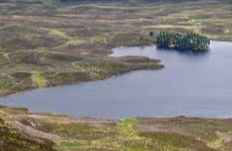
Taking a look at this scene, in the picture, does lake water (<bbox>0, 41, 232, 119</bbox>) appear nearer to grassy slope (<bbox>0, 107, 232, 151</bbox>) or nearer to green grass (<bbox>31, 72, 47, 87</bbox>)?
green grass (<bbox>31, 72, 47, 87</bbox>)

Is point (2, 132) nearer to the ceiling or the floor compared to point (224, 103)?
nearer to the ceiling

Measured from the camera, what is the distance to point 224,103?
442 feet

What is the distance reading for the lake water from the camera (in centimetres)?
12788

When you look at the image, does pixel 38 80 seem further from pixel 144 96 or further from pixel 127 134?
pixel 127 134

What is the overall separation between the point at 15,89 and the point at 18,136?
101 meters

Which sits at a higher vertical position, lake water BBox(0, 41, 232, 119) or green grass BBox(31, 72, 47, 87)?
green grass BBox(31, 72, 47, 87)

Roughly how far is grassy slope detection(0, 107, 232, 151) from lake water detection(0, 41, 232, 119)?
2752 centimetres

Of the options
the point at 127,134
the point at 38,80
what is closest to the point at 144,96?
the point at 38,80

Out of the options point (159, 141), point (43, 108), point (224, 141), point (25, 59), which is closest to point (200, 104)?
point (43, 108)

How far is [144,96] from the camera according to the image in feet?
473

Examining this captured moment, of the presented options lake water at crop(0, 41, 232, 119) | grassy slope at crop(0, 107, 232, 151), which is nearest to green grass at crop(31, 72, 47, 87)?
lake water at crop(0, 41, 232, 119)

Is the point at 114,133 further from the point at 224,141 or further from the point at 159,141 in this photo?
the point at 224,141

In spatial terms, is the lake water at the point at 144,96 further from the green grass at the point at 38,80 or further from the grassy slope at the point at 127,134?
the grassy slope at the point at 127,134

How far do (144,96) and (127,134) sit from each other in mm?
61944
